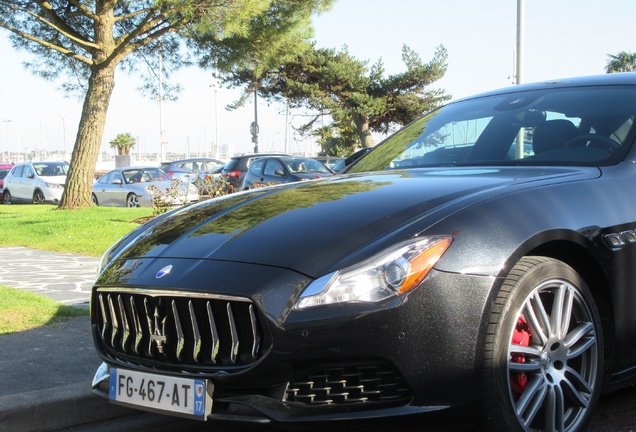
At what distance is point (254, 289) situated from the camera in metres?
2.78

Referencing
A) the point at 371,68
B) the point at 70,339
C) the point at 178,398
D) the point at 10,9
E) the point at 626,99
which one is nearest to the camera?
the point at 178,398

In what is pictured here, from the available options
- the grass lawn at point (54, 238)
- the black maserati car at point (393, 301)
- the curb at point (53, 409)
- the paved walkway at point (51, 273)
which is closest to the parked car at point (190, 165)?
the grass lawn at point (54, 238)

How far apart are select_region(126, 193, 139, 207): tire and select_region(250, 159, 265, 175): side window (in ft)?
15.7

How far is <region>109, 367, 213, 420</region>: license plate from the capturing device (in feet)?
9.17

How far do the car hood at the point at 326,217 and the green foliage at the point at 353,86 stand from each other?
33.9m

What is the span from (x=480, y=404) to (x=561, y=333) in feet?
1.82

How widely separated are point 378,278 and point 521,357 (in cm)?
69

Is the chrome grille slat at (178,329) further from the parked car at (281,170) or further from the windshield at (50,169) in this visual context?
the windshield at (50,169)

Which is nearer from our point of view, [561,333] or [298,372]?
[298,372]

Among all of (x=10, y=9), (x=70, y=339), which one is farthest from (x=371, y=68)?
(x=70, y=339)

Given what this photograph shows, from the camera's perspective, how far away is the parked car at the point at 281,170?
18.3 metres

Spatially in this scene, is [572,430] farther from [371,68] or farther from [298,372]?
[371,68]

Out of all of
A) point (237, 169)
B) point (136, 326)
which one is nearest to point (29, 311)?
point (136, 326)

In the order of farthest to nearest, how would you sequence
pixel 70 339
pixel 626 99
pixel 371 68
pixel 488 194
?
pixel 371 68 → pixel 70 339 → pixel 626 99 → pixel 488 194
